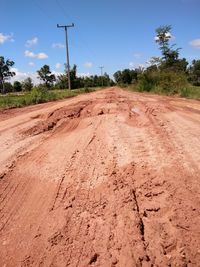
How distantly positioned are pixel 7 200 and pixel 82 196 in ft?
3.65

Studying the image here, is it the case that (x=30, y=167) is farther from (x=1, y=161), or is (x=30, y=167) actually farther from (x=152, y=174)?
(x=152, y=174)

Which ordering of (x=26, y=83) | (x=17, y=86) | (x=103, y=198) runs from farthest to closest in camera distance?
1. (x=17, y=86)
2. (x=26, y=83)
3. (x=103, y=198)

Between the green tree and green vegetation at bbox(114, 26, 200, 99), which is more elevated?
green vegetation at bbox(114, 26, 200, 99)

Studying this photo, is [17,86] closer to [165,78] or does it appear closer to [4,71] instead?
[4,71]

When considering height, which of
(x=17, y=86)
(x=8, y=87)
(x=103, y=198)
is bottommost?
(x=8, y=87)

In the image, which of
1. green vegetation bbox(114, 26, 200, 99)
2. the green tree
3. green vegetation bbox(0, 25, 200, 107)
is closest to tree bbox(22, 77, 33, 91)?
green vegetation bbox(0, 25, 200, 107)

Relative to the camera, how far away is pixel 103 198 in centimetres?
439

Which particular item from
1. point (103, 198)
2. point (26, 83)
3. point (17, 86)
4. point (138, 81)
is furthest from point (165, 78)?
point (17, 86)

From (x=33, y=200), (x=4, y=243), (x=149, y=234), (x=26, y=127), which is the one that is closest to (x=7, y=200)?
(x=33, y=200)

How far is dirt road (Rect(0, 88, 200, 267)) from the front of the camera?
341 cm

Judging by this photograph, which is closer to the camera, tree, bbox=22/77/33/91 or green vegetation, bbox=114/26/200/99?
green vegetation, bbox=114/26/200/99

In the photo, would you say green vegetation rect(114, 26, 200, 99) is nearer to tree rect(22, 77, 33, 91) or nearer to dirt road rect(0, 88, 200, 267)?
dirt road rect(0, 88, 200, 267)

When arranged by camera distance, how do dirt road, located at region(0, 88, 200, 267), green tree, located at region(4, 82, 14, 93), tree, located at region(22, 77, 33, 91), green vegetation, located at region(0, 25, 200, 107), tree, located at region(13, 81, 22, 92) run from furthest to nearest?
green tree, located at region(4, 82, 14, 93) < tree, located at region(13, 81, 22, 92) < tree, located at region(22, 77, 33, 91) < green vegetation, located at region(0, 25, 200, 107) < dirt road, located at region(0, 88, 200, 267)

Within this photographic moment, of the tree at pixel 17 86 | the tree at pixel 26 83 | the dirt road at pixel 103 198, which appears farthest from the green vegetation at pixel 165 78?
the tree at pixel 17 86
